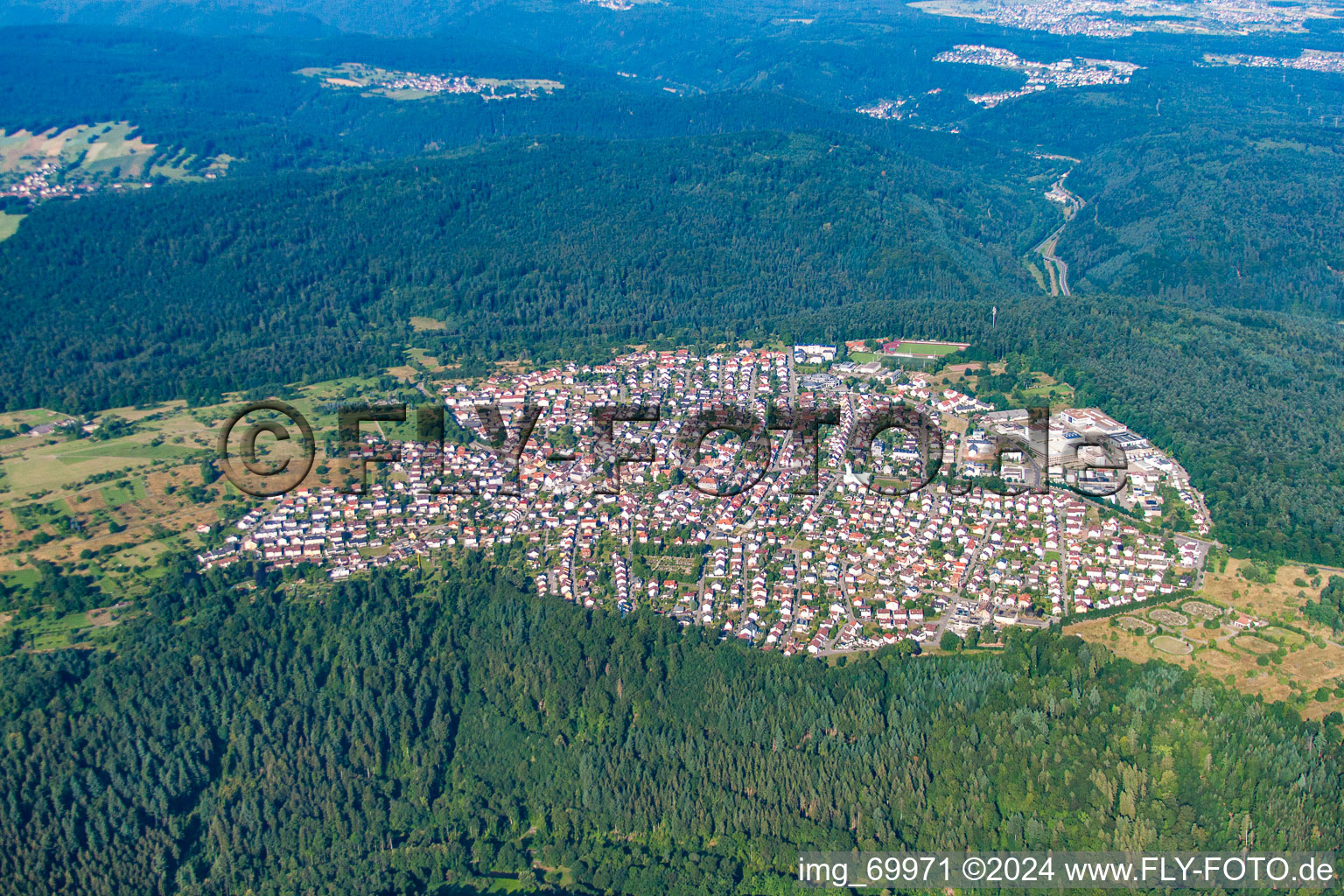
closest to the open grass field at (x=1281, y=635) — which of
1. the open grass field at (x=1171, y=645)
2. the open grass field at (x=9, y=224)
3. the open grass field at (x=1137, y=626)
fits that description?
the open grass field at (x=1171, y=645)

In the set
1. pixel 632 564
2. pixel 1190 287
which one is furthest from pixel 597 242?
pixel 632 564

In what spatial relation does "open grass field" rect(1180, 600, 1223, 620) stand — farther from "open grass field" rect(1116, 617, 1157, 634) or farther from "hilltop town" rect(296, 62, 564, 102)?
"hilltop town" rect(296, 62, 564, 102)

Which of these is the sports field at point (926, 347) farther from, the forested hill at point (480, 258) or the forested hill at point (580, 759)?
the forested hill at point (580, 759)

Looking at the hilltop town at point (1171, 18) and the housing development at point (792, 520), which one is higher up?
the hilltop town at point (1171, 18)

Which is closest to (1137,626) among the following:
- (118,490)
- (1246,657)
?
(1246,657)

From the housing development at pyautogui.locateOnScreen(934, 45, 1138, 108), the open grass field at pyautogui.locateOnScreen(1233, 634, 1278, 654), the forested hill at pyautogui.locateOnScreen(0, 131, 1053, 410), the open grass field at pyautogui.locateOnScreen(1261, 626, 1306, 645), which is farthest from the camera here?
the housing development at pyautogui.locateOnScreen(934, 45, 1138, 108)

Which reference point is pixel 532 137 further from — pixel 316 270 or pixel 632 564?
A: pixel 632 564

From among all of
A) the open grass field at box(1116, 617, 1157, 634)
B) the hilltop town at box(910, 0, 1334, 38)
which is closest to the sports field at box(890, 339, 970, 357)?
the open grass field at box(1116, 617, 1157, 634)
